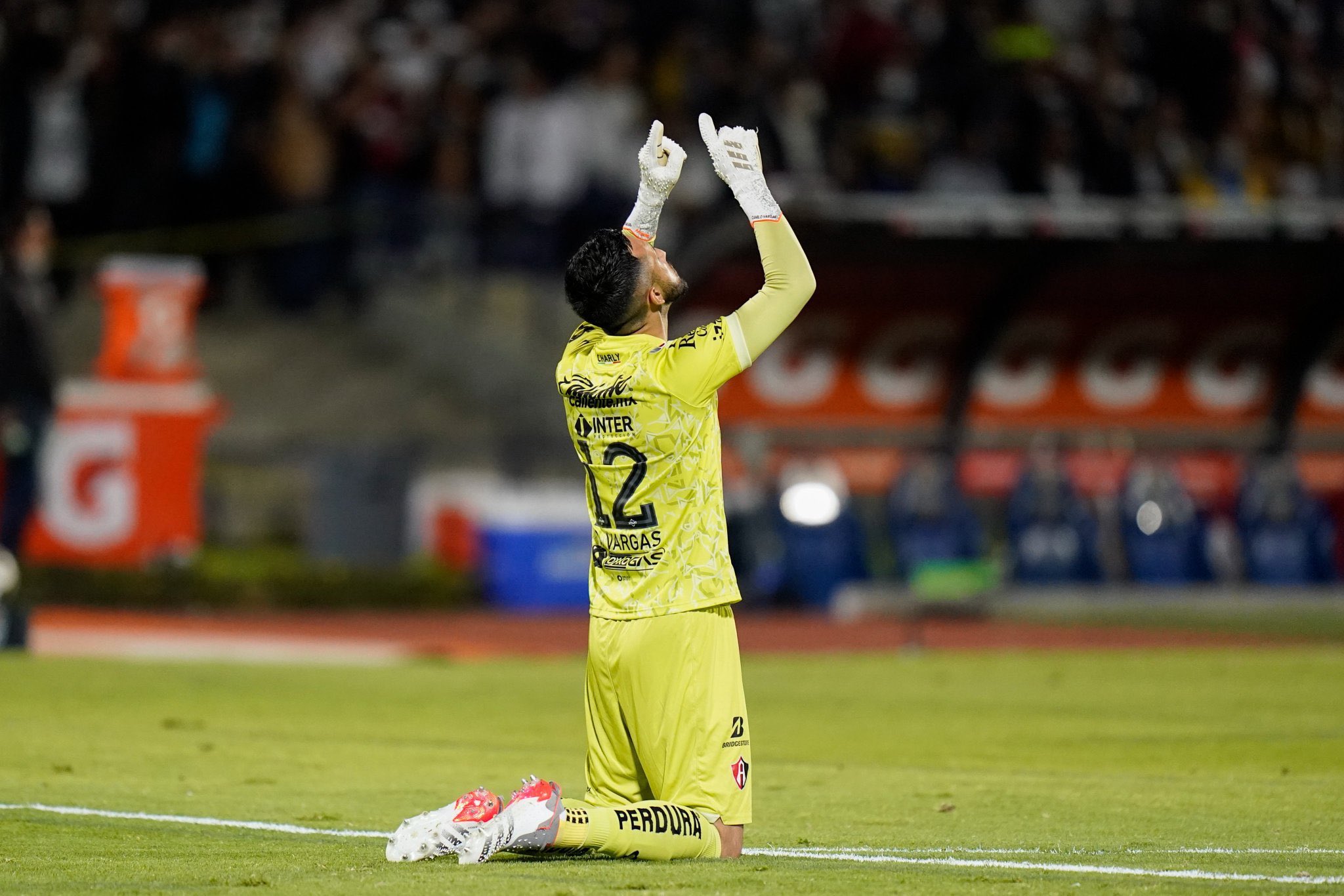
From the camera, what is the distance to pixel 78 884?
→ 6.40m

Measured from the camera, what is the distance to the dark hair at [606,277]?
6.94 meters

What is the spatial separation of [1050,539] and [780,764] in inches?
469

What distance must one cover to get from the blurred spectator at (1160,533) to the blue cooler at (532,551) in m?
5.52

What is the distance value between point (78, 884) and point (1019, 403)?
680 inches

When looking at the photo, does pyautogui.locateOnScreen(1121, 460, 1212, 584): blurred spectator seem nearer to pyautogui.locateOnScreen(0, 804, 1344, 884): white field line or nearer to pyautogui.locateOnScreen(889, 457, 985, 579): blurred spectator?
pyautogui.locateOnScreen(889, 457, 985, 579): blurred spectator

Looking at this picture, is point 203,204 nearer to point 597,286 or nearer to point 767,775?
point 767,775

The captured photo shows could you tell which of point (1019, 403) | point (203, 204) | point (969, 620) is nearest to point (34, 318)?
point (203, 204)

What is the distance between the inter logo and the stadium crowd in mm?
13906

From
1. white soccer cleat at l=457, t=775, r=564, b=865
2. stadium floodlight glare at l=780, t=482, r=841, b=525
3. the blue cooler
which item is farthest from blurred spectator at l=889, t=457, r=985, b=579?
white soccer cleat at l=457, t=775, r=564, b=865

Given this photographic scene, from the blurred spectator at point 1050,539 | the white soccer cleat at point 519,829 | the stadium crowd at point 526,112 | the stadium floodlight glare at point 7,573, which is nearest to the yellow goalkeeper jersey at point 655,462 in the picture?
the white soccer cleat at point 519,829

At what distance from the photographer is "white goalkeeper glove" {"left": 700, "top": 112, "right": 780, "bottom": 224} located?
22.9ft

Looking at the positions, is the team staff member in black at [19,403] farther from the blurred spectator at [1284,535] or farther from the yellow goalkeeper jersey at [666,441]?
the blurred spectator at [1284,535]

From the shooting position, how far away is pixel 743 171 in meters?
7.00

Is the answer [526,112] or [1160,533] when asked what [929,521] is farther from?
[526,112]
